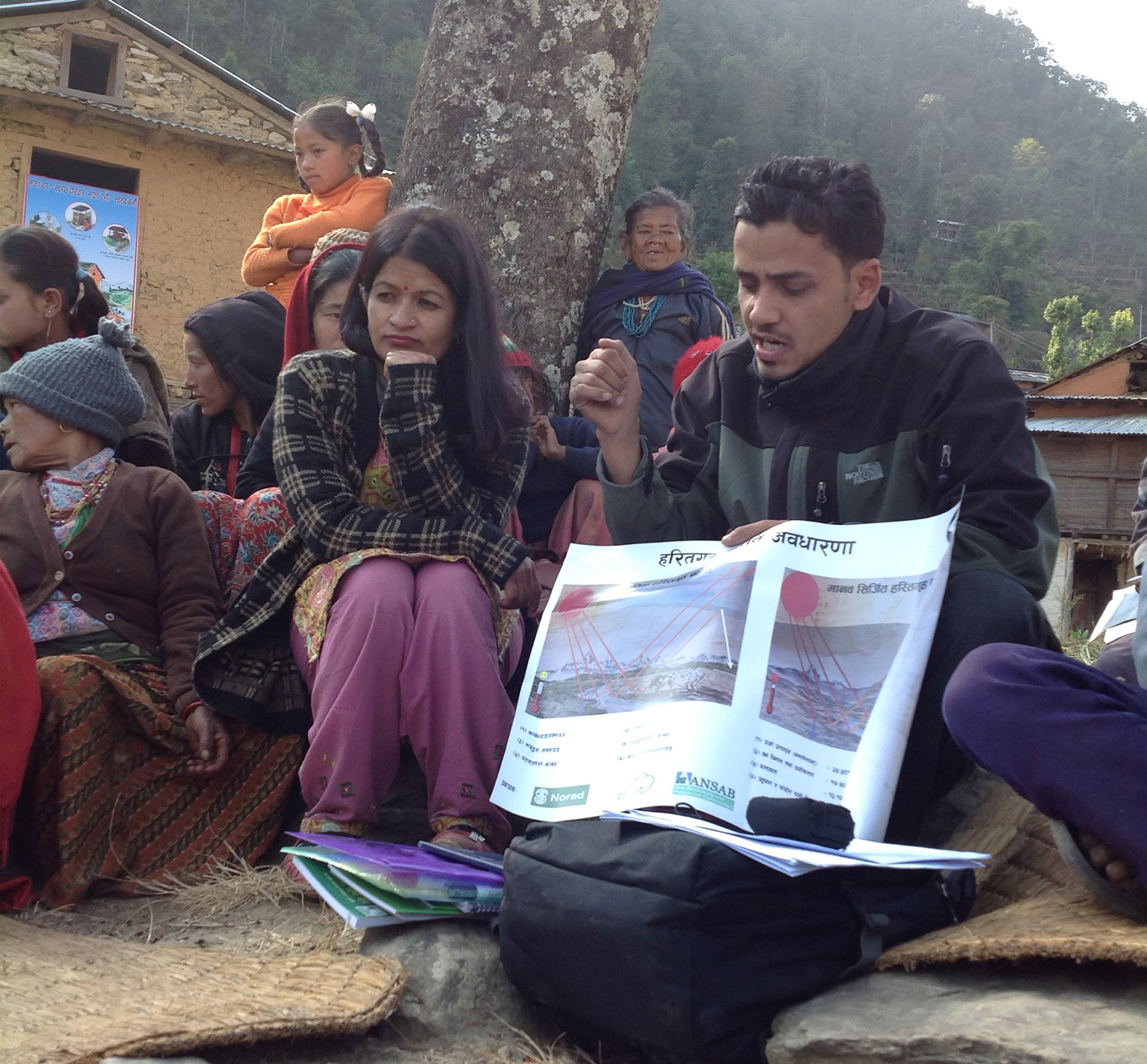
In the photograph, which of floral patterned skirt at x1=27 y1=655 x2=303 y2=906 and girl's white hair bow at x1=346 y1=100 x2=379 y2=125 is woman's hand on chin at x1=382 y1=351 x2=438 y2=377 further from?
girl's white hair bow at x1=346 y1=100 x2=379 y2=125

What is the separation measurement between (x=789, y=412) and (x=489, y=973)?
1176 mm

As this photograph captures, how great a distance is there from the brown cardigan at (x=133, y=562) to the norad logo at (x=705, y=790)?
1297 mm

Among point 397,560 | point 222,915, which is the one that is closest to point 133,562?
point 397,560

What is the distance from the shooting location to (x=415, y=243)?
2654mm

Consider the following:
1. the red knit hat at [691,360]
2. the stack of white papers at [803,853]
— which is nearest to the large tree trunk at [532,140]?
the red knit hat at [691,360]

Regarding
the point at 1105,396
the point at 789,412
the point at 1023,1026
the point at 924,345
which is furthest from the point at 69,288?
the point at 1105,396

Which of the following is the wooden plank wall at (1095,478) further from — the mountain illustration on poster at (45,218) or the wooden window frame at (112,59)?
the mountain illustration on poster at (45,218)

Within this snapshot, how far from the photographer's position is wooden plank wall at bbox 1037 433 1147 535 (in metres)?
22.1

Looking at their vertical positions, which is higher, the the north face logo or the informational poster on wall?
the informational poster on wall

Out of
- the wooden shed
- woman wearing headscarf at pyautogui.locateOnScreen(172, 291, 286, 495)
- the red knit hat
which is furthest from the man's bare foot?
the wooden shed

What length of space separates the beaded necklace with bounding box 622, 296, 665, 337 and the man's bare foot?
2.64m

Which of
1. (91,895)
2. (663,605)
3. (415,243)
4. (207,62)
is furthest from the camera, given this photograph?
(207,62)

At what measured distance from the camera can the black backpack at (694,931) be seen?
157 cm

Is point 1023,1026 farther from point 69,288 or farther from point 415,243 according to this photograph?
point 69,288
